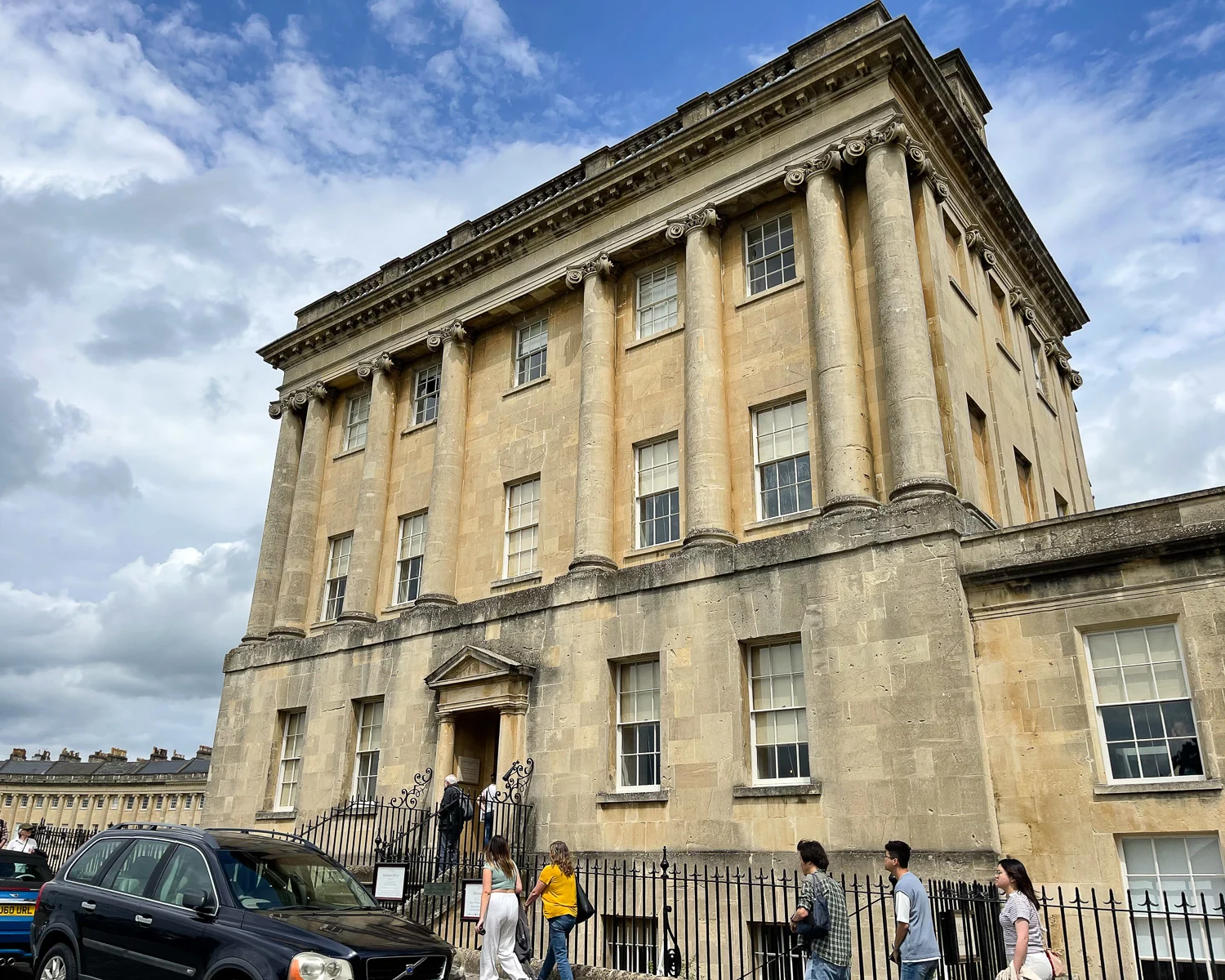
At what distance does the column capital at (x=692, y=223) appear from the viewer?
64.2ft

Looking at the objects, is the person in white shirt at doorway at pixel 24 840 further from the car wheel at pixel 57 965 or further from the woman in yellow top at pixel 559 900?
the woman in yellow top at pixel 559 900

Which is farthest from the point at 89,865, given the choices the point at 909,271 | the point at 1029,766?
the point at 909,271

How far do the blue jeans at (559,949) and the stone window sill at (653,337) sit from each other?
1224cm

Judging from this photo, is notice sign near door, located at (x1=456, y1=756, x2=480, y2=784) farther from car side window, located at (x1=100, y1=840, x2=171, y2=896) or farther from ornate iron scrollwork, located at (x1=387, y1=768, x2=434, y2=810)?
car side window, located at (x1=100, y1=840, x2=171, y2=896)

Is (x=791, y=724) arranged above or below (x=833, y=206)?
below

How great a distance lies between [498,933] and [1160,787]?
837 cm

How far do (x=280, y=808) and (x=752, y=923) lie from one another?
13.1m

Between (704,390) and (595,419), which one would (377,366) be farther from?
(704,390)

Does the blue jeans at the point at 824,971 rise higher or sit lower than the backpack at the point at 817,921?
lower

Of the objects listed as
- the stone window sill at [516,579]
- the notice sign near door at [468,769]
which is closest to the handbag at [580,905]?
the notice sign near door at [468,769]

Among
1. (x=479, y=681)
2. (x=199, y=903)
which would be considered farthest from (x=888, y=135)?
(x=199, y=903)

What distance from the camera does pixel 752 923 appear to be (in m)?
14.2

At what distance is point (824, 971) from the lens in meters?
8.62

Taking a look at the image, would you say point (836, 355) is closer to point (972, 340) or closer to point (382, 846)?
point (972, 340)
